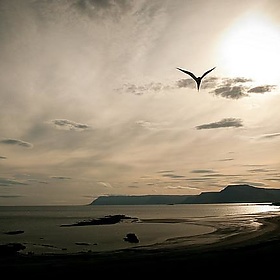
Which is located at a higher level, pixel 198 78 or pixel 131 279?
pixel 198 78

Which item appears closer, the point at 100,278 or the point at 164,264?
the point at 100,278

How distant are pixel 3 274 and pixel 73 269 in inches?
163

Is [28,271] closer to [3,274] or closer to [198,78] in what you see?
[3,274]

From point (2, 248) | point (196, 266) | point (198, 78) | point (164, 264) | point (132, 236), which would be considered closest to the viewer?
point (196, 266)

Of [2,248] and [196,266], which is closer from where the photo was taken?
[196,266]

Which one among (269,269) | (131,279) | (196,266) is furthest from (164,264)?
(269,269)

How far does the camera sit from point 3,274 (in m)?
21.2

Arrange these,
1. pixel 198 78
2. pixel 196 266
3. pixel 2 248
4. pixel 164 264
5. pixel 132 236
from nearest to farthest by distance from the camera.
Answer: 1. pixel 196 266
2. pixel 164 264
3. pixel 198 78
4. pixel 2 248
5. pixel 132 236

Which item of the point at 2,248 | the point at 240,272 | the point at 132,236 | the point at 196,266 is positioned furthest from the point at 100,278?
the point at 132,236

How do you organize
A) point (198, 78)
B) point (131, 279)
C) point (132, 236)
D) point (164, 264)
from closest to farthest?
point (131, 279)
point (164, 264)
point (198, 78)
point (132, 236)

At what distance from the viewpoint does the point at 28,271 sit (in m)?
21.7

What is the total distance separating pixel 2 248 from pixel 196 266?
27.1 meters

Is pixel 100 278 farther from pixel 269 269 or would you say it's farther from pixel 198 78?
pixel 198 78

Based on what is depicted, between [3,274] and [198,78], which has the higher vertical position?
[198,78]
